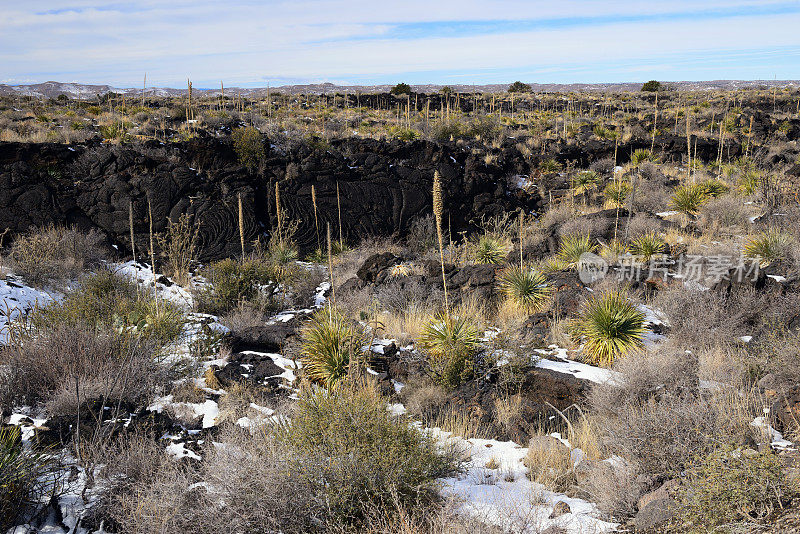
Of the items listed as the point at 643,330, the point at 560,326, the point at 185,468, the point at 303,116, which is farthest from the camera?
the point at 303,116

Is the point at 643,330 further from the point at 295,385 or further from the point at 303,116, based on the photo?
the point at 303,116

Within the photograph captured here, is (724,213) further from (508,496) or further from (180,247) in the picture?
(180,247)

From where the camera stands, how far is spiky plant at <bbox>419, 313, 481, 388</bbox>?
663 centimetres

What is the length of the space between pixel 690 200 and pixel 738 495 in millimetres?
13521

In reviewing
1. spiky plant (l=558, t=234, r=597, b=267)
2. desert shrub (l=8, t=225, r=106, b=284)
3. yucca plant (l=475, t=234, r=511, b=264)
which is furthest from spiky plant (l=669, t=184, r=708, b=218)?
desert shrub (l=8, t=225, r=106, b=284)

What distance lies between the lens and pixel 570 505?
409cm

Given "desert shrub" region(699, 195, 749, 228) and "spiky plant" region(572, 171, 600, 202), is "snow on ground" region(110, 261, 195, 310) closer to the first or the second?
"desert shrub" region(699, 195, 749, 228)

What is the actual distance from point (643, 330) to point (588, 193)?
12.0 metres

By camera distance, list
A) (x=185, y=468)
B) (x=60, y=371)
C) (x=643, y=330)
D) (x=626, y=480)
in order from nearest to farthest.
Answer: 1. (x=626, y=480)
2. (x=185, y=468)
3. (x=60, y=371)
4. (x=643, y=330)

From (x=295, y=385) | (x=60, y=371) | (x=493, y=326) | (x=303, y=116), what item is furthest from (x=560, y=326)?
(x=303, y=116)

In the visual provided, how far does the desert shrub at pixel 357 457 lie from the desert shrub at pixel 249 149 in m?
13.5

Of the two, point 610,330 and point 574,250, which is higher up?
point 574,250

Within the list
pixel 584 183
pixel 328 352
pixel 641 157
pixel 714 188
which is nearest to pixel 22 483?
pixel 328 352

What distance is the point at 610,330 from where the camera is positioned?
24.0 feet
